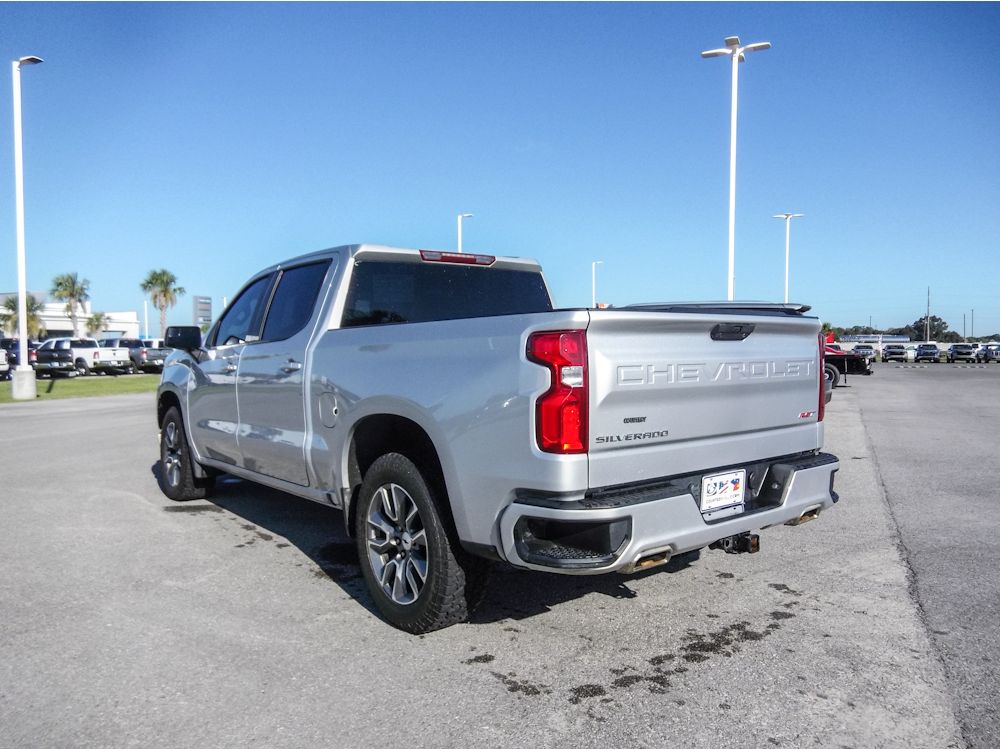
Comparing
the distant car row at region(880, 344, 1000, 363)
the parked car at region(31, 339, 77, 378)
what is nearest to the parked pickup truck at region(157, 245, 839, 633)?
the parked car at region(31, 339, 77, 378)

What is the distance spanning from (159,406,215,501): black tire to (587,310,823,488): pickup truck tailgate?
4724mm

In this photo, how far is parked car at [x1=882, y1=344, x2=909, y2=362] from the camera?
5472 centimetres

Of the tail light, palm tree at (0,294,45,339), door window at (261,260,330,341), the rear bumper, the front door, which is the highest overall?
palm tree at (0,294,45,339)

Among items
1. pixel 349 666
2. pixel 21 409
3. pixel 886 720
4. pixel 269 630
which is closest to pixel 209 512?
pixel 269 630

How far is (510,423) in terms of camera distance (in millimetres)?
3182

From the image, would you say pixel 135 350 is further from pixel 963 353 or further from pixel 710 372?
pixel 963 353

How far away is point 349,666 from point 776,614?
220cm

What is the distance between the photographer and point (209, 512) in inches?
259

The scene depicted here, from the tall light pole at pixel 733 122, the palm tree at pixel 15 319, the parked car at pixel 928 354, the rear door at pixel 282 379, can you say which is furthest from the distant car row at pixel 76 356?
the parked car at pixel 928 354

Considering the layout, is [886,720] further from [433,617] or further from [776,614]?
[433,617]

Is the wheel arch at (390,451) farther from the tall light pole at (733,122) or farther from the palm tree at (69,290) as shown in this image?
the palm tree at (69,290)

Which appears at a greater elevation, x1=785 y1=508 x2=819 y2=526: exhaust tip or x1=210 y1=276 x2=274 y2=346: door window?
x1=210 y1=276 x2=274 y2=346: door window

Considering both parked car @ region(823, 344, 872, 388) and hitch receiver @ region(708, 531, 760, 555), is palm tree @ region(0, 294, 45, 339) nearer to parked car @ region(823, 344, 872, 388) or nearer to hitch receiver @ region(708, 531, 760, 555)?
parked car @ region(823, 344, 872, 388)

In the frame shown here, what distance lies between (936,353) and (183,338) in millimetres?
58548
